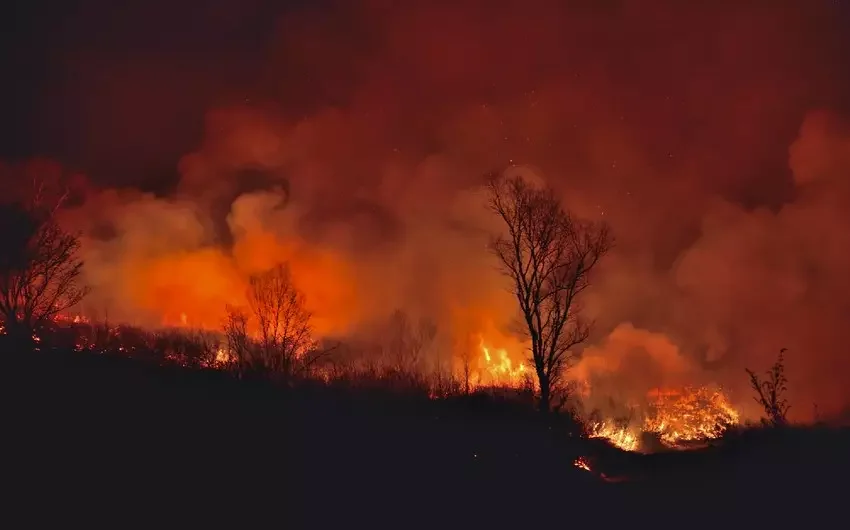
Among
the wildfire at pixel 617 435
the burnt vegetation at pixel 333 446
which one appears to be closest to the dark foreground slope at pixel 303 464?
the burnt vegetation at pixel 333 446

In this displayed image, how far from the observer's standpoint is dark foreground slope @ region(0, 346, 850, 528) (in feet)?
49.6

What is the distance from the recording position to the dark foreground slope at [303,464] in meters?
15.1

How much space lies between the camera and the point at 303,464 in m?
18.1

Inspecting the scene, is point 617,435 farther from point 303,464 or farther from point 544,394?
point 303,464

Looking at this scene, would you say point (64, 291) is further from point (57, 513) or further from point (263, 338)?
point (57, 513)

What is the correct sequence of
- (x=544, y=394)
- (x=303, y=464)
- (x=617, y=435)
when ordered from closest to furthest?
(x=303, y=464) < (x=544, y=394) < (x=617, y=435)

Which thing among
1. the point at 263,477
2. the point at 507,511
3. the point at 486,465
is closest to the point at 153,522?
the point at 263,477

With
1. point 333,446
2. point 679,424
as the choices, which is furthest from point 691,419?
point 333,446

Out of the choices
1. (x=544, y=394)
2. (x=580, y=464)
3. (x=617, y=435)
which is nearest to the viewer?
(x=580, y=464)

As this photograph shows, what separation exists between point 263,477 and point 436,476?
5473mm

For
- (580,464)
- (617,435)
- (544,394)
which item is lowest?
(580,464)

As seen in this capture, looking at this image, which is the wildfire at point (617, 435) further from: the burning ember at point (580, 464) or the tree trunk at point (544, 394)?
the burning ember at point (580, 464)

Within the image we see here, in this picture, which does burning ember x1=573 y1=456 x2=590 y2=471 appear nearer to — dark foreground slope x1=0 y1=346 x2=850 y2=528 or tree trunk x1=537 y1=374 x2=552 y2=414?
dark foreground slope x1=0 y1=346 x2=850 y2=528

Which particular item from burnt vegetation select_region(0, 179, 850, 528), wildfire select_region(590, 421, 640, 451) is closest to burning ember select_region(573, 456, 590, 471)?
burnt vegetation select_region(0, 179, 850, 528)
